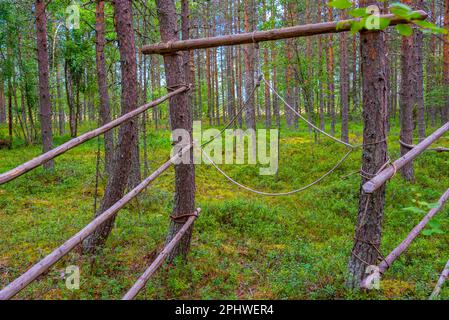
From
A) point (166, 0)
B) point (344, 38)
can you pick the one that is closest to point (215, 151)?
point (344, 38)

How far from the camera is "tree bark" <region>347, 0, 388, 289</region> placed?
380 centimetres

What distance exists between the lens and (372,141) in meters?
3.91

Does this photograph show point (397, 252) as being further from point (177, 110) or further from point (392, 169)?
point (177, 110)

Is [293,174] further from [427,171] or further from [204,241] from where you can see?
[204,241]

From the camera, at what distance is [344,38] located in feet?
49.8

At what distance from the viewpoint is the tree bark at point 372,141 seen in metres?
3.80

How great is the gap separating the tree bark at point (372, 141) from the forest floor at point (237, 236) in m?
0.39

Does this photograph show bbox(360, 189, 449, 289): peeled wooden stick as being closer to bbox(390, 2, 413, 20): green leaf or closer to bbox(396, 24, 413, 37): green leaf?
bbox(396, 24, 413, 37): green leaf

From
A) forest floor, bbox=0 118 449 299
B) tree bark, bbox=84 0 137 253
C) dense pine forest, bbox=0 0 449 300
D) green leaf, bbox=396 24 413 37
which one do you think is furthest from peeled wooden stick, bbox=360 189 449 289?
tree bark, bbox=84 0 137 253

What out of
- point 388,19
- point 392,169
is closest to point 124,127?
point 392,169

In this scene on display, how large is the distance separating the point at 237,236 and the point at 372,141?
Result: 3.77m

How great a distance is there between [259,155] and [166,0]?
10.2m

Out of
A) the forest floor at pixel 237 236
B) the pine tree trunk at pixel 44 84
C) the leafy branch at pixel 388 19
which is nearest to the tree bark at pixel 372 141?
the forest floor at pixel 237 236

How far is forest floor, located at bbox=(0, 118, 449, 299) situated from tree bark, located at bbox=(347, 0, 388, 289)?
39cm
